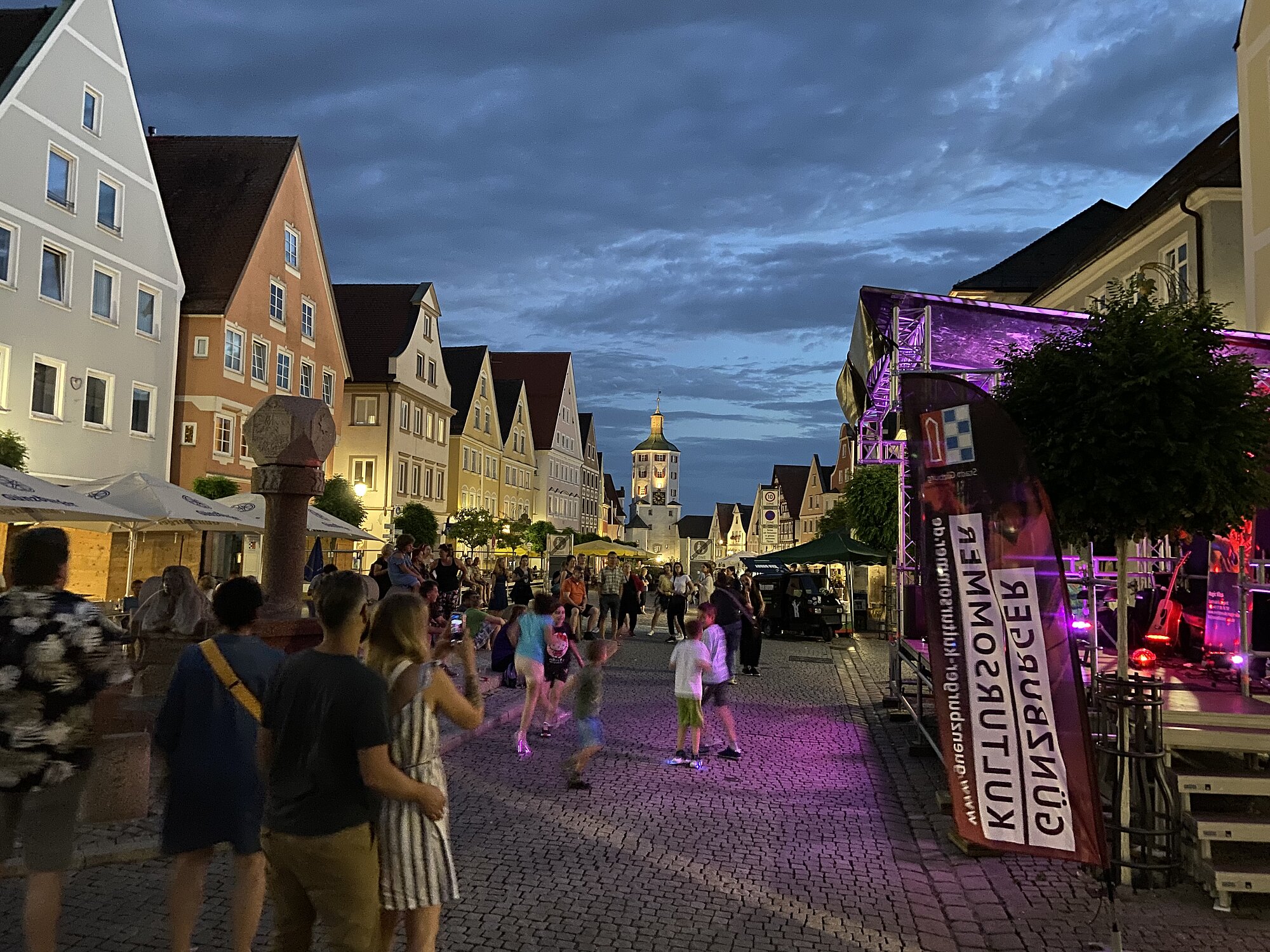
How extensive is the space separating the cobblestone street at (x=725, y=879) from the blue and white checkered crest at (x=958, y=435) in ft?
8.29

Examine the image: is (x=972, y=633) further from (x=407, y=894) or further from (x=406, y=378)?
(x=406, y=378)

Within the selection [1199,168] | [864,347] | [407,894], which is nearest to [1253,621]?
[864,347]

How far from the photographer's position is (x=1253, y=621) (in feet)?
36.1

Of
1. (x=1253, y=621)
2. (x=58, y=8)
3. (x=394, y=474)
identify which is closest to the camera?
(x=1253, y=621)

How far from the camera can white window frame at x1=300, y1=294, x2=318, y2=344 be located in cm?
3806

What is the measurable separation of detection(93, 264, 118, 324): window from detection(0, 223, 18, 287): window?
306 cm

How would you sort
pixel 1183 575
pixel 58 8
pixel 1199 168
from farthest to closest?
1. pixel 58 8
2. pixel 1199 168
3. pixel 1183 575

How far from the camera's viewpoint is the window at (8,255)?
2347 cm

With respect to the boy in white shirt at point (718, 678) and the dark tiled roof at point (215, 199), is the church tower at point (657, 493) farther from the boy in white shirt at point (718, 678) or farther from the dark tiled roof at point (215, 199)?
the boy in white shirt at point (718, 678)

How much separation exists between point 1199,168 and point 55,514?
21248mm

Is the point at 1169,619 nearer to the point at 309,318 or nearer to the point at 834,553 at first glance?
the point at 834,553

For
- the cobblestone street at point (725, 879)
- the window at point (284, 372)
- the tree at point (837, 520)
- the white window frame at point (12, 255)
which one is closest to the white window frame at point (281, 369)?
the window at point (284, 372)

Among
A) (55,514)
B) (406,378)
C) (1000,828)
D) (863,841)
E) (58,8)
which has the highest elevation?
(58,8)

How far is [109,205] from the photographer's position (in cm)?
2784
